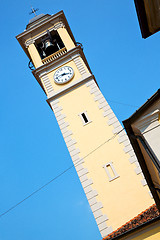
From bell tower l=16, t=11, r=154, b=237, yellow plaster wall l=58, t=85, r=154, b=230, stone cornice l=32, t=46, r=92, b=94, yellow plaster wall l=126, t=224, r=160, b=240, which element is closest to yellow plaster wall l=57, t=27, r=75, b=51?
bell tower l=16, t=11, r=154, b=237

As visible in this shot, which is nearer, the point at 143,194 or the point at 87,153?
the point at 143,194

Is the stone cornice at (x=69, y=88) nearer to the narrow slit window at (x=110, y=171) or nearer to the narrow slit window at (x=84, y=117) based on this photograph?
the narrow slit window at (x=84, y=117)

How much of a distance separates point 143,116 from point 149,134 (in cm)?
53

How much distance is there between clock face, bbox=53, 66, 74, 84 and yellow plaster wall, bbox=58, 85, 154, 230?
1.28 meters

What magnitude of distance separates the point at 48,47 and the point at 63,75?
10.1 feet

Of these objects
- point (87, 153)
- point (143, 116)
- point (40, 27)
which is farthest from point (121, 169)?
point (40, 27)

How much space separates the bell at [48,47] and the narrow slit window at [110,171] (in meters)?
9.78

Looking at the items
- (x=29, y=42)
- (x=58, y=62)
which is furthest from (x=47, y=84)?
(x=29, y=42)

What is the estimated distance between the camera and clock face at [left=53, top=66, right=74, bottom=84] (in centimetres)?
1639

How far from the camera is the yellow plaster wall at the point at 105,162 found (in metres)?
11.3

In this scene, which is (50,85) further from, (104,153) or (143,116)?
(143,116)

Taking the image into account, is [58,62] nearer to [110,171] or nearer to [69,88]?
[69,88]

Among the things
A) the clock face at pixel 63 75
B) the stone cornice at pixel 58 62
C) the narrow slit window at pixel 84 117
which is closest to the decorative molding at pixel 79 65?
the stone cornice at pixel 58 62

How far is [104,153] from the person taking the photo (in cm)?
1291
